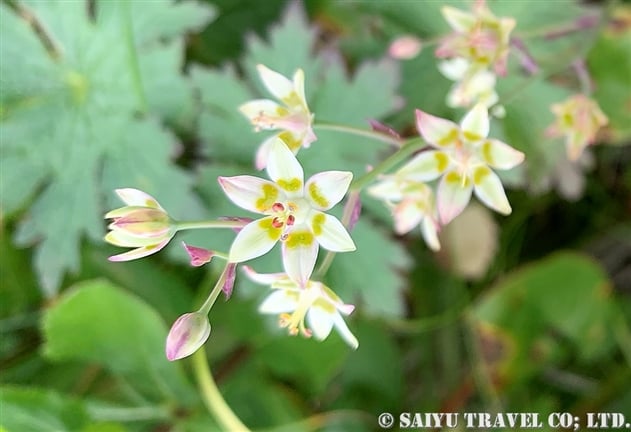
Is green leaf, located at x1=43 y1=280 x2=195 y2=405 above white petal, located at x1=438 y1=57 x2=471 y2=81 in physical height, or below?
below

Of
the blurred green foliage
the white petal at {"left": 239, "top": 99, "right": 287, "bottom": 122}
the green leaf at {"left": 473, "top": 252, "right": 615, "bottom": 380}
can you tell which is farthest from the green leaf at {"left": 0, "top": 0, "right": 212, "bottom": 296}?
the green leaf at {"left": 473, "top": 252, "right": 615, "bottom": 380}

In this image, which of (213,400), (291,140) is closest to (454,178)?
(291,140)

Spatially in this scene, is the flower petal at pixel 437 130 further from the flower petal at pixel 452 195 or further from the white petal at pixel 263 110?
the white petal at pixel 263 110

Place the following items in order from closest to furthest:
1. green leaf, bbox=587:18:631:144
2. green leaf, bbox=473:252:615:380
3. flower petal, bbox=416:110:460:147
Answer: flower petal, bbox=416:110:460:147 < green leaf, bbox=587:18:631:144 < green leaf, bbox=473:252:615:380

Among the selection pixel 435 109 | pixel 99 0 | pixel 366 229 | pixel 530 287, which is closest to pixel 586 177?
pixel 530 287

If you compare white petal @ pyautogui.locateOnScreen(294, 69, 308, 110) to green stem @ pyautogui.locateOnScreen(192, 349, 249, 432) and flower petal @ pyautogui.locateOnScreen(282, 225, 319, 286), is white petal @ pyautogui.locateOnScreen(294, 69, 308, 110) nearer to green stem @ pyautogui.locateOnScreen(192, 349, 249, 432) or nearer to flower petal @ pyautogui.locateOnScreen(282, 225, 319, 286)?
flower petal @ pyautogui.locateOnScreen(282, 225, 319, 286)

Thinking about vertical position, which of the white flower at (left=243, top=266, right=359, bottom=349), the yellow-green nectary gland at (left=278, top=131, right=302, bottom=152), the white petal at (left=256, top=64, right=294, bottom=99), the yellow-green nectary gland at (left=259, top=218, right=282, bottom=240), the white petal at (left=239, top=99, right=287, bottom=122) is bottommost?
the white flower at (left=243, top=266, right=359, bottom=349)

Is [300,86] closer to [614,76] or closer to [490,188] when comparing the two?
[490,188]
